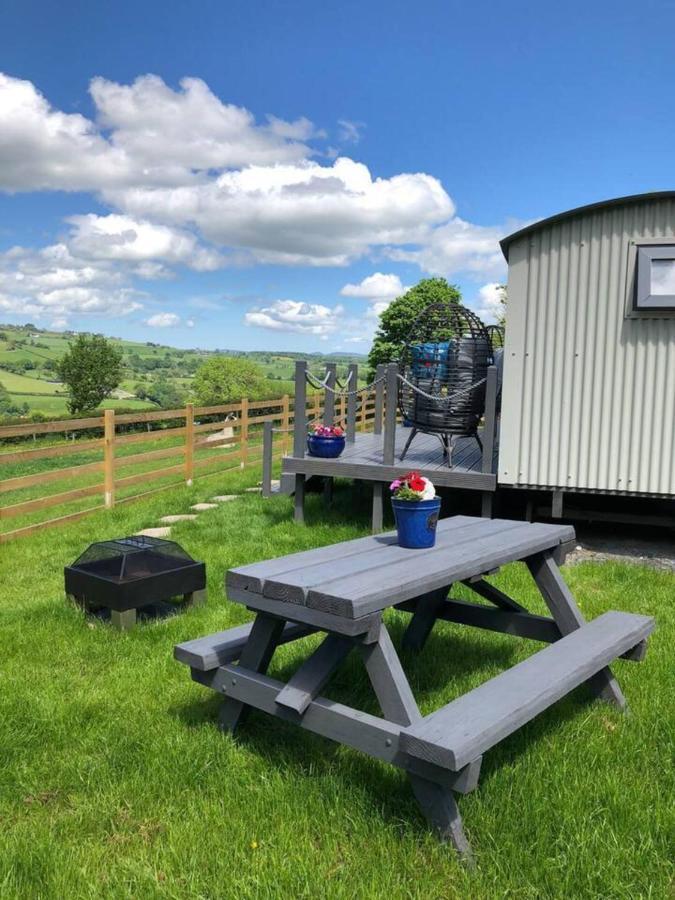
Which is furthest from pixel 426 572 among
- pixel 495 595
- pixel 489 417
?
pixel 489 417

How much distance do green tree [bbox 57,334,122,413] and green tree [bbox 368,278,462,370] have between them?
30.1 m

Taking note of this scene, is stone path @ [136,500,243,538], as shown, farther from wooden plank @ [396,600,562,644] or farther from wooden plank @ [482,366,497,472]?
wooden plank @ [396,600,562,644]

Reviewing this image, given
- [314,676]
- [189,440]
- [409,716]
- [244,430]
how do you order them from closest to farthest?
[409,716] → [314,676] → [189,440] → [244,430]

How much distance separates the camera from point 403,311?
31.0m

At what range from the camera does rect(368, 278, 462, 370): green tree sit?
3078 cm

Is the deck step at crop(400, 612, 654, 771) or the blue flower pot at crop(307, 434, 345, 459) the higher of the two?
the blue flower pot at crop(307, 434, 345, 459)

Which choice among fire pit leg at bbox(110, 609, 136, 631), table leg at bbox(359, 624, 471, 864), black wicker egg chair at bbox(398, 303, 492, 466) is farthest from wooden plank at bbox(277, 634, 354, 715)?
black wicker egg chair at bbox(398, 303, 492, 466)

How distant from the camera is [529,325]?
246 inches

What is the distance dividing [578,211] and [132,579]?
471 centimetres

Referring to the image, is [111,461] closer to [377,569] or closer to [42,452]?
[42,452]

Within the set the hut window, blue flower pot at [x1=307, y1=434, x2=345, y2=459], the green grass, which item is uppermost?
the hut window

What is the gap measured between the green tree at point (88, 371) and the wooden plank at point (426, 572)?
5364cm

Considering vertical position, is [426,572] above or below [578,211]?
below

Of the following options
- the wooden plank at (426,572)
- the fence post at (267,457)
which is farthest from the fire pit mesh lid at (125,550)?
the fence post at (267,457)
